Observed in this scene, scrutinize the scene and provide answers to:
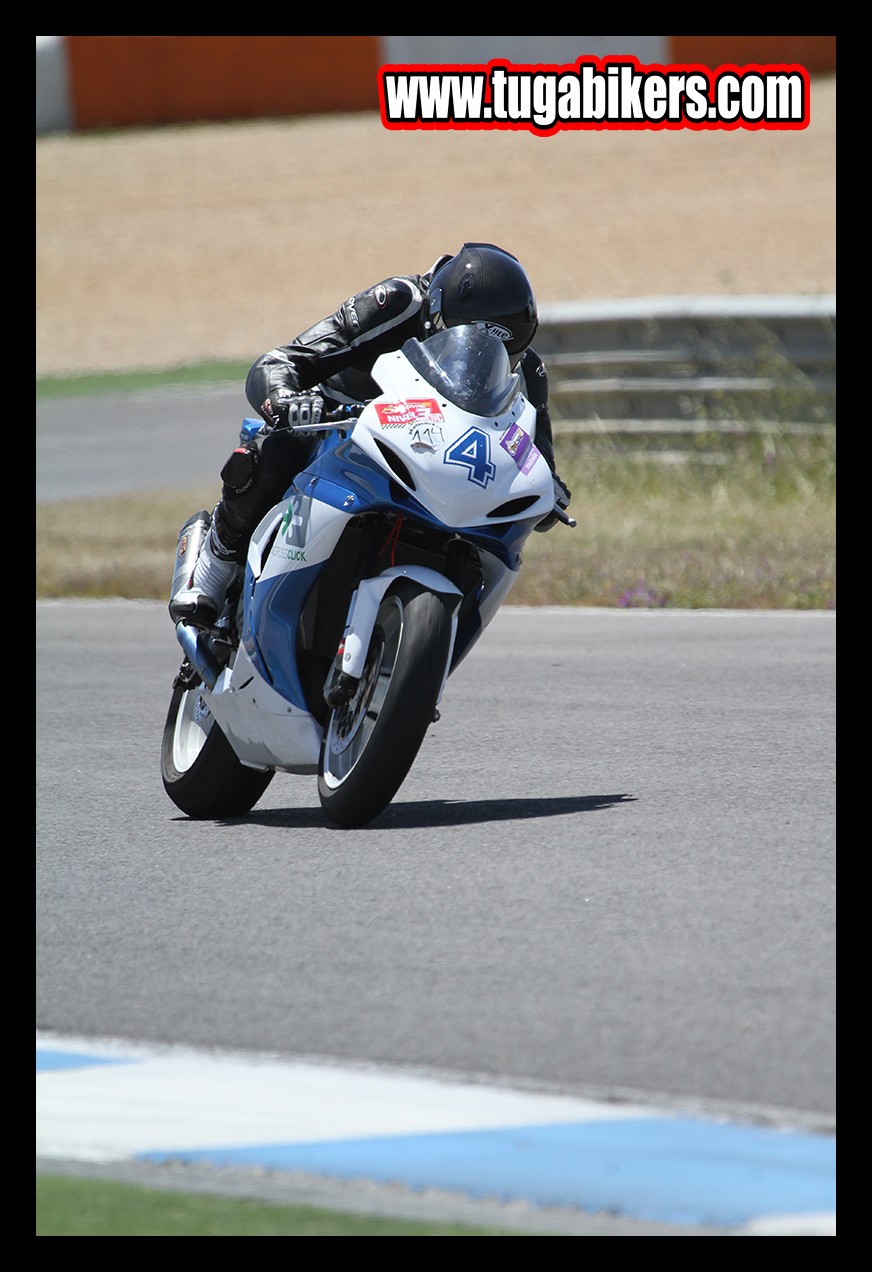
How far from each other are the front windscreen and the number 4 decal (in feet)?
0.34

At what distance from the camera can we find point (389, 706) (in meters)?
5.51

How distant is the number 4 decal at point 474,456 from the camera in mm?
5637

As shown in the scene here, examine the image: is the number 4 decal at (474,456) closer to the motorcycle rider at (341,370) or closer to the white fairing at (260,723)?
the motorcycle rider at (341,370)

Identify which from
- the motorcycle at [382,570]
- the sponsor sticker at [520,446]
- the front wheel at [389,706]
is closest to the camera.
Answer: the front wheel at [389,706]

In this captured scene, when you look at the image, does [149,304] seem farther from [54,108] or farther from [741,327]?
[741,327]

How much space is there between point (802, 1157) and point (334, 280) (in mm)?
31047

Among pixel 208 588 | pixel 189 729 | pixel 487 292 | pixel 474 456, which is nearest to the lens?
pixel 474 456

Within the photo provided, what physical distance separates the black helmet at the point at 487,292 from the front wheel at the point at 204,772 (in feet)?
4.64

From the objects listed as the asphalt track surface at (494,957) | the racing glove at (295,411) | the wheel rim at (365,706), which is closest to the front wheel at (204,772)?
the asphalt track surface at (494,957)

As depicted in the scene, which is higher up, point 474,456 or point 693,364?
point 474,456

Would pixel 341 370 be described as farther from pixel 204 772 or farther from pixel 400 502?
pixel 204 772

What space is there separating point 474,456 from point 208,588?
1.20 m

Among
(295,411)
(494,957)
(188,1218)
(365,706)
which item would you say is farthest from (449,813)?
(188,1218)

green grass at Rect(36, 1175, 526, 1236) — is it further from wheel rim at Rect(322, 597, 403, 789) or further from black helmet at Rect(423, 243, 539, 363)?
black helmet at Rect(423, 243, 539, 363)
